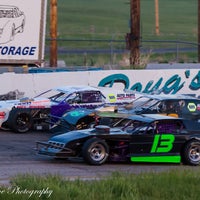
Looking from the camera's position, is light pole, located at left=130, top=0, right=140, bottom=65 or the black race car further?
light pole, located at left=130, top=0, right=140, bottom=65

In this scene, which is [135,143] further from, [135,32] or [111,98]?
[135,32]

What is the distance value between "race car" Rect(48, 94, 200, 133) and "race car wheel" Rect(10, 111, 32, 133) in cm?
138

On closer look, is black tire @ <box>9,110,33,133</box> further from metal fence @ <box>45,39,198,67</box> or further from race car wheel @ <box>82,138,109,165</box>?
metal fence @ <box>45,39,198,67</box>

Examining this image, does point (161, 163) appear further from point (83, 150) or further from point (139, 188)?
point (139, 188)

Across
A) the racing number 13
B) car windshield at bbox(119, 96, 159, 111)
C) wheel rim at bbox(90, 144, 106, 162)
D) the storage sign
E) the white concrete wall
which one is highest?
the storage sign

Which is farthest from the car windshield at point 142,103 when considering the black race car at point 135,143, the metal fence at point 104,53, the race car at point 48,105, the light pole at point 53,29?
the metal fence at point 104,53

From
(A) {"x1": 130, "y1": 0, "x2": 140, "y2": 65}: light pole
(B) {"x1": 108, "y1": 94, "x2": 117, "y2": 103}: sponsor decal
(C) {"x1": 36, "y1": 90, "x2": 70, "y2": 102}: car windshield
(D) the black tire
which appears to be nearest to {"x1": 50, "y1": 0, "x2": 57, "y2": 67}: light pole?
(A) {"x1": 130, "y1": 0, "x2": 140, "y2": 65}: light pole

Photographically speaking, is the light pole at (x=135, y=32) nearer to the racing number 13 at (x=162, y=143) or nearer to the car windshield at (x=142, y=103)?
the car windshield at (x=142, y=103)

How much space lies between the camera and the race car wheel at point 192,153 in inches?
707

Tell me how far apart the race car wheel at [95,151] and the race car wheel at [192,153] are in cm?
186

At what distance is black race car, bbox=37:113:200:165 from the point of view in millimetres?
17406

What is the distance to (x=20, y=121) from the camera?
2317cm

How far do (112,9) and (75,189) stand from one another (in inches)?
3561

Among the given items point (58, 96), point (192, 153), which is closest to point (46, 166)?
point (192, 153)
